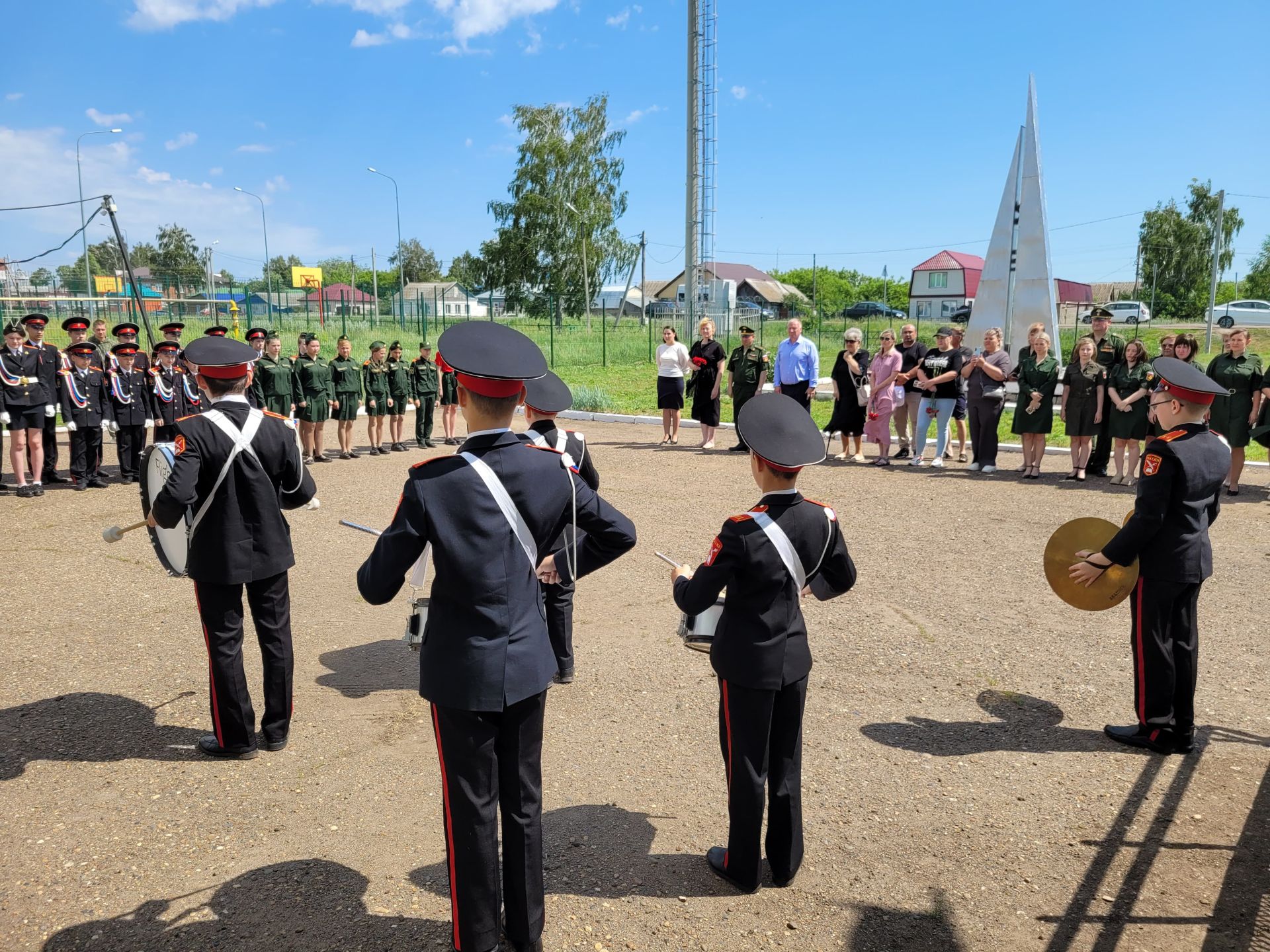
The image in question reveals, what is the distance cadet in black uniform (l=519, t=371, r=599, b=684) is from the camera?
471 cm

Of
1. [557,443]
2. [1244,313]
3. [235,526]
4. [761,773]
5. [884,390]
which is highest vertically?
[1244,313]

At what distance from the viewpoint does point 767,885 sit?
3.52 m

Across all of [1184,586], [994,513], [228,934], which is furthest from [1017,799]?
[994,513]

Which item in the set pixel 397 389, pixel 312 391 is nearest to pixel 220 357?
pixel 312 391

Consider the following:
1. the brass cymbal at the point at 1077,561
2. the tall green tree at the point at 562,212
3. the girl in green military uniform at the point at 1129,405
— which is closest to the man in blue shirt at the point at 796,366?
the girl in green military uniform at the point at 1129,405

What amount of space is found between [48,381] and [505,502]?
34.8 ft

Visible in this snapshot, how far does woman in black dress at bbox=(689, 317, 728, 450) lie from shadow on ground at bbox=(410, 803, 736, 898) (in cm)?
1071

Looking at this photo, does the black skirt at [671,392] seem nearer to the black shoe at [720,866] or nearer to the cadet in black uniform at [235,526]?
the cadet in black uniform at [235,526]

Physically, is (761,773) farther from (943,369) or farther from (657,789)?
(943,369)

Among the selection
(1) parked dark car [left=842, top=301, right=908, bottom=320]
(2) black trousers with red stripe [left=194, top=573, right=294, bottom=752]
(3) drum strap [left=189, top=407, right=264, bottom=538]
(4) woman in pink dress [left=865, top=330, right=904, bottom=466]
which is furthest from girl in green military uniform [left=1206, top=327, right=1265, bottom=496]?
(1) parked dark car [left=842, top=301, right=908, bottom=320]

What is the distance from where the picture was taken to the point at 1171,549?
4367mm

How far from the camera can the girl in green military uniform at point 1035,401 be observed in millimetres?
11477

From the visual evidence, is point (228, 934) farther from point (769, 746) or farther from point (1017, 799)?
point (1017, 799)

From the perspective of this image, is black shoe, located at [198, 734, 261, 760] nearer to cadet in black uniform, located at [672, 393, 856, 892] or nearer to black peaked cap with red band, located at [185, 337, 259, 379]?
black peaked cap with red band, located at [185, 337, 259, 379]
